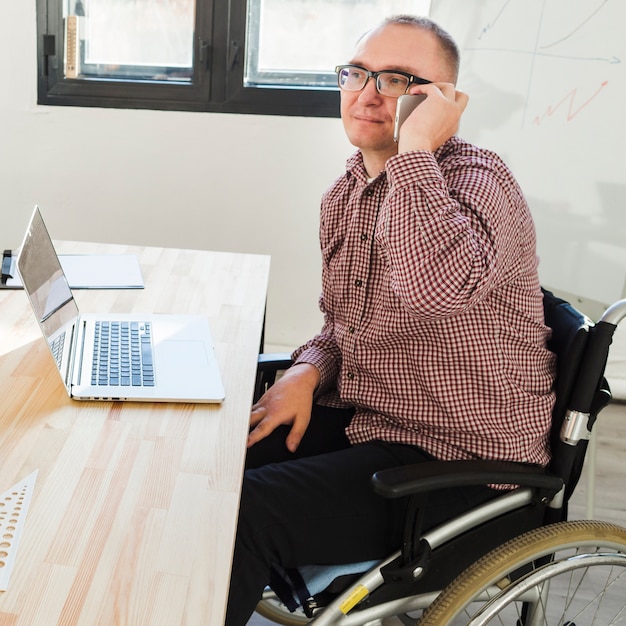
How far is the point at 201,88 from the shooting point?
9.11ft

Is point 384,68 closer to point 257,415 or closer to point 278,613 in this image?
point 257,415

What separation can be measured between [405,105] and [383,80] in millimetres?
115

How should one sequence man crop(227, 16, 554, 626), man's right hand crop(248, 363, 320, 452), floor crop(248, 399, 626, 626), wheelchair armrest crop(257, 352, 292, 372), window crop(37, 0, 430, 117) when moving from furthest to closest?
window crop(37, 0, 430, 117) → floor crop(248, 399, 626, 626) → wheelchair armrest crop(257, 352, 292, 372) → man's right hand crop(248, 363, 320, 452) → man crop(227, 16, 554, 626)

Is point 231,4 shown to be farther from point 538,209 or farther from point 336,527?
point 336,527

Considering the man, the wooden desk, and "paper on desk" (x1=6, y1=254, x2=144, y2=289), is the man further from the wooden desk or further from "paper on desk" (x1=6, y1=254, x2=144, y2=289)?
"paper on desk" (x1=6, y1=254, x2=144, y2=289)

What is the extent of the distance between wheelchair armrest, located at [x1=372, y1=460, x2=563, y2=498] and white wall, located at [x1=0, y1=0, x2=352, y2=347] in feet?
5.92

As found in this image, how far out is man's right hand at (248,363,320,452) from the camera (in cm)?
134

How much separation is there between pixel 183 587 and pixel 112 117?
2338 mm

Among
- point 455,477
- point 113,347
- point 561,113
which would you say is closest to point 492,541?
point 455,477

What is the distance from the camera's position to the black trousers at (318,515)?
107 cm

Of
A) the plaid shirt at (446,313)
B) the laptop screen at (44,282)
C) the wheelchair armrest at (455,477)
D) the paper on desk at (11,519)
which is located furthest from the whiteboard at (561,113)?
the paper on desk at (11,519)

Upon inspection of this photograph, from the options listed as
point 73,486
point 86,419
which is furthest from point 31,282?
point 73,486

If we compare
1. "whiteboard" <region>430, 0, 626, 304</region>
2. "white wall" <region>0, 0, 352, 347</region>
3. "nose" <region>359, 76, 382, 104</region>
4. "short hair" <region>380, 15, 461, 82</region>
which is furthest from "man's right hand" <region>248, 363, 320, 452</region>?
"white wall" <region>0, 0, 352, 347</region>

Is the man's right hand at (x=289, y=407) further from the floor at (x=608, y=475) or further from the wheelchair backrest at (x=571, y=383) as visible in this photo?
the floor at (x=608, y=475)
